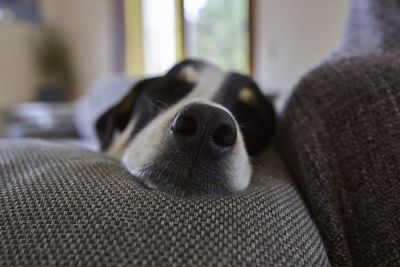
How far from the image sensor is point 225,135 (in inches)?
23.0

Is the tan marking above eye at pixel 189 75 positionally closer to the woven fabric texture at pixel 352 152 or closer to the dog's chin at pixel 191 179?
the woven fabric texture at pixel 352 152

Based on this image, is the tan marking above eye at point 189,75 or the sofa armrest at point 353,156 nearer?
the sofa armrest at point 353,156

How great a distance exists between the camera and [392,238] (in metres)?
0.57

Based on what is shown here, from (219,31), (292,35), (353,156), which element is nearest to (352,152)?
(353,156)

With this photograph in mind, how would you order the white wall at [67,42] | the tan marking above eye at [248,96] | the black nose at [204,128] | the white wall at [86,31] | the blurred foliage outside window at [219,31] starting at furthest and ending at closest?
the white wall at [67,42], the white wall at [86,31], the blurred foliage outside window at [219,31], the tan marking above eye at [248,96], the black nose at [204,128]

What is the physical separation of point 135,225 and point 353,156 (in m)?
0.39

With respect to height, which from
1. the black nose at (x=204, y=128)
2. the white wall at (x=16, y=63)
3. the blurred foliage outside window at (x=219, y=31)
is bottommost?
the white wall at (x=16, y=63)

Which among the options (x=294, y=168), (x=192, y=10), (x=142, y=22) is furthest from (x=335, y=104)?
(x=142, y=22)

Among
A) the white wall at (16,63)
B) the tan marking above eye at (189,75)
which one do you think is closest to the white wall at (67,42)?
the white wall at (16,63)

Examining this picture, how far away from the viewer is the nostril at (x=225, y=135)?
570 millimetres

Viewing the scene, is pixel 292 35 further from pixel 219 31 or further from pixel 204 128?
pixel 204 128

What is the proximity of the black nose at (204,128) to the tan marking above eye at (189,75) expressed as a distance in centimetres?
45

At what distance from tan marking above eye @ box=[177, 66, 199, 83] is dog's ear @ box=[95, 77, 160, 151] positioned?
0.58 ft

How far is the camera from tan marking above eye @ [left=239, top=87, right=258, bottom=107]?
0.98m
